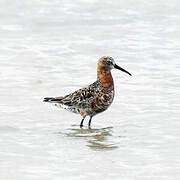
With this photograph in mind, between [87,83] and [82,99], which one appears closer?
[82,99]

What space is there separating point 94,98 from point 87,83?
2.98 m

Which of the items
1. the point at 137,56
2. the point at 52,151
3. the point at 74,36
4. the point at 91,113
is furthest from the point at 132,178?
the point at 74,36

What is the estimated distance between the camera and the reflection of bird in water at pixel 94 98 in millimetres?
16008

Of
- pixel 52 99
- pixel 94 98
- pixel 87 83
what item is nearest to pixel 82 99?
pixel 94 98

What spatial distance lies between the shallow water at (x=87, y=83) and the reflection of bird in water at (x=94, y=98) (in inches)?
12.9

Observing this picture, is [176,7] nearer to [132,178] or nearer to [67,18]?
[67,18]

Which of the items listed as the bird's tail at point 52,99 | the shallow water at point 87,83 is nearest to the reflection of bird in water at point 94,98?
the bird's tail at point 52,99

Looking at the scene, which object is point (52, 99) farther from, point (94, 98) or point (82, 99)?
point (94, 98)

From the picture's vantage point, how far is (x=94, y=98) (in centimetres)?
1608

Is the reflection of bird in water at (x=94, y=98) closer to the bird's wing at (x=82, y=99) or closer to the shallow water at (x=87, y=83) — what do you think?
the bird's wing at (x=82, y=99)

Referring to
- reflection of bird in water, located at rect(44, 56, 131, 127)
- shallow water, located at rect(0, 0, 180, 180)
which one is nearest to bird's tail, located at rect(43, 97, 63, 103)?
reflection of bird in water, located at rect(44, 56, 131, 127)

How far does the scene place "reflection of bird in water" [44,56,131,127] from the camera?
16008 millimetres

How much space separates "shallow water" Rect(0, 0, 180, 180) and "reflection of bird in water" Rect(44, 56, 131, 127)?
12.9 inches

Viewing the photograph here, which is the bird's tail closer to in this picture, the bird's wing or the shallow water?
the bird's wing
